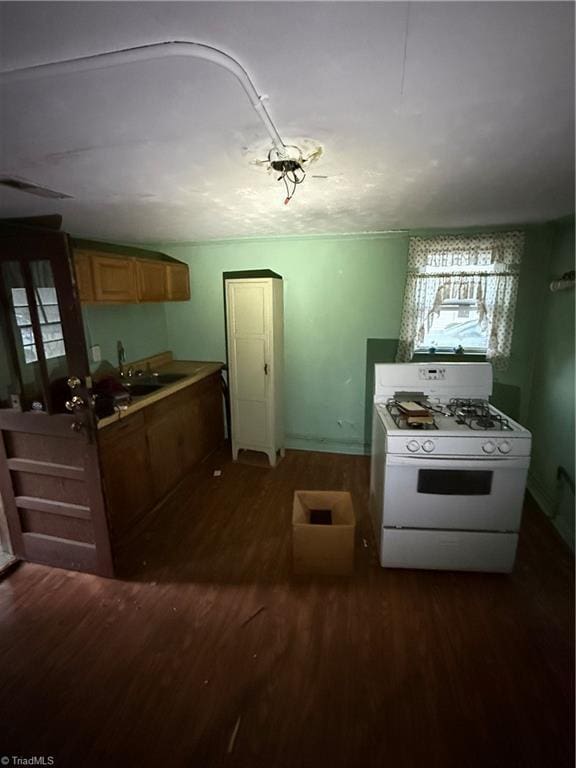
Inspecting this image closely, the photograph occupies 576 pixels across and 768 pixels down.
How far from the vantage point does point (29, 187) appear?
1.61 metres

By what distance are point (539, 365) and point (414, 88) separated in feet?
9.45

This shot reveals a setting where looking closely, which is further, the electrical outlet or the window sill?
the window sill

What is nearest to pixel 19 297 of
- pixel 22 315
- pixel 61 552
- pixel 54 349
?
pixel 22 315

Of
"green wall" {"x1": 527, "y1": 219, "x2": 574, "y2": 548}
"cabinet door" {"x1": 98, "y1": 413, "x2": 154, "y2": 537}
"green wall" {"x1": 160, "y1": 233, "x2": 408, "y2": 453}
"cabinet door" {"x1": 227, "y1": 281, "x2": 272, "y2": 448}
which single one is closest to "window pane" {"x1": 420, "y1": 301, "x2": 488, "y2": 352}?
"green wall" {"x1": 160, "y1": 233, "x2": 408, "y2": 453}

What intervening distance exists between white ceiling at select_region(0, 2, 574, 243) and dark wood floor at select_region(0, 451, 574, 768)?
87.5 inches

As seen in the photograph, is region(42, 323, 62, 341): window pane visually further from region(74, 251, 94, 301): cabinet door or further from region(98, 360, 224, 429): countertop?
region(98, 360, 224, 429): countertop

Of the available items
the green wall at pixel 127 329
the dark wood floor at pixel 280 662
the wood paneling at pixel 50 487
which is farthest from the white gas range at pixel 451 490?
the green wall at pixel 127 329

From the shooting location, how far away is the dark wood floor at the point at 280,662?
132cm

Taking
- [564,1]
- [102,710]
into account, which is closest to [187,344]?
[102,710]

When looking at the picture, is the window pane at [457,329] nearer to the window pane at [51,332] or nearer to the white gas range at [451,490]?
the white gas range at [451,490]

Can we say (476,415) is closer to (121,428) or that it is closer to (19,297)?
(121,428)

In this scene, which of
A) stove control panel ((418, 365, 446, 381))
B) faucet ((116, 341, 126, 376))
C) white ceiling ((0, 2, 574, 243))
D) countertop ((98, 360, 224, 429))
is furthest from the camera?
faucet ((116, 341, 126, 376))

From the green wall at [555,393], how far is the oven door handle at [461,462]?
78 cm

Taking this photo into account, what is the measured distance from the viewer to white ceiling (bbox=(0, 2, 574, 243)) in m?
0.65
